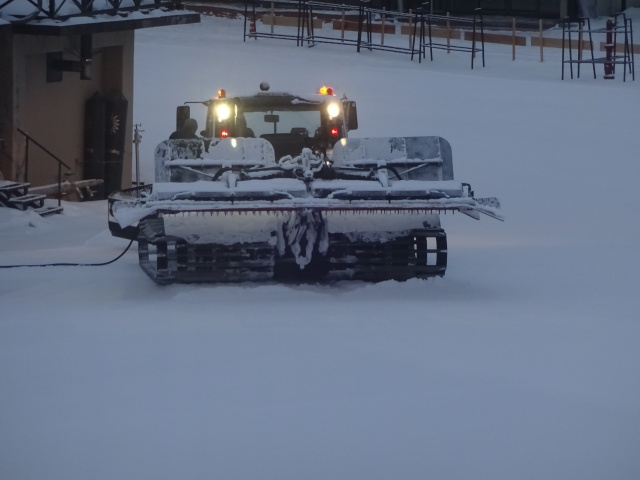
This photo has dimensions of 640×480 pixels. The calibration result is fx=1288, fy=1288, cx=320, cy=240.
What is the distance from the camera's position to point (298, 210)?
10695 millimetres

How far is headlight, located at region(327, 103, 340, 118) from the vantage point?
43.9 ft

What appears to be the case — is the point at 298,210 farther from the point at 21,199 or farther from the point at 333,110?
the point at 21,199

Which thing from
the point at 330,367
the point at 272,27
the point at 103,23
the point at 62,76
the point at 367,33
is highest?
the point at 272,27

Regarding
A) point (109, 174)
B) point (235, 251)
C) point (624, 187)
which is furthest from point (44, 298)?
point (624, 187)

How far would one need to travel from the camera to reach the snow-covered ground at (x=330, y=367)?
630cm

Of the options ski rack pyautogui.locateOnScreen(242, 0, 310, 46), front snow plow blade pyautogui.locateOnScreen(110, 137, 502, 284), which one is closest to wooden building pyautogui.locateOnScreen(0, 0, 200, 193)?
front snow plow blade pyautogui.locateOnScreen(110, 137, 502, 284)

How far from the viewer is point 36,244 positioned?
14.6 meters

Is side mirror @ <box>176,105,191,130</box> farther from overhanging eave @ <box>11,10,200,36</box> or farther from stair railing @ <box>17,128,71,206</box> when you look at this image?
stair railing @ <box>17,128,71,206</box>

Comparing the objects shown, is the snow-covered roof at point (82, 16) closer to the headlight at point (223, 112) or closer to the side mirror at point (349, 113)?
the headlight at point (223, 112)

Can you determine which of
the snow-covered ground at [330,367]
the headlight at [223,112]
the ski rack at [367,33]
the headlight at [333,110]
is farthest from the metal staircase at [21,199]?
the ski rack at [367,33]

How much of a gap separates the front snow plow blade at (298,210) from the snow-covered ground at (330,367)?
0.27m

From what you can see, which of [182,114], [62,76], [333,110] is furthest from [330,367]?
[62,76]

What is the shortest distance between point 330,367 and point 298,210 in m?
2.95

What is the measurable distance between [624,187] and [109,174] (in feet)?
26.6
